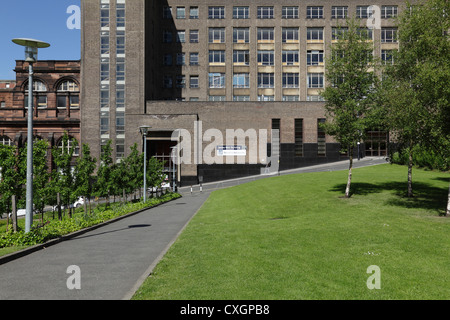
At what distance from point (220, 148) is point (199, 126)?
507 centimetres

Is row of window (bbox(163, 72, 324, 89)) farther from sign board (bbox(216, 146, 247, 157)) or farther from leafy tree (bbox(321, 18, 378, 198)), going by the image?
leafy tree (bbox(321, 18, 378, 198))

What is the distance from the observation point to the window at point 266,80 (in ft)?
212

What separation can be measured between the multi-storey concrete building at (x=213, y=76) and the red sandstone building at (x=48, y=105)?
19.7 feet

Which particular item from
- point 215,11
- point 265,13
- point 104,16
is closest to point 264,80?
point 265,13

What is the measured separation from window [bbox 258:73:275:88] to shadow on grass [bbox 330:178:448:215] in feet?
127

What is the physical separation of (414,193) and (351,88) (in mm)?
8793

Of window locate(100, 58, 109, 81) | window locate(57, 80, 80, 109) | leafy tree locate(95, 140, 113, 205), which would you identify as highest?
window locate(100, 58, 109, 81)

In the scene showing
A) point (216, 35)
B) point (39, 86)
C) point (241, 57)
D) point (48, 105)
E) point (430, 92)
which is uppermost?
point (216, 35)

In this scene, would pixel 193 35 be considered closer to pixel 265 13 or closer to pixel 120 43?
pixel 265 13

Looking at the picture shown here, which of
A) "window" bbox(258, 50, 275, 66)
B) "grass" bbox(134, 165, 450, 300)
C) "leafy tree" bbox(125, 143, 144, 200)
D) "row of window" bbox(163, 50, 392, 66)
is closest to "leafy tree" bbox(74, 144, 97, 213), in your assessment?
"leafy tree" bbox(125, 143, 144, 200)

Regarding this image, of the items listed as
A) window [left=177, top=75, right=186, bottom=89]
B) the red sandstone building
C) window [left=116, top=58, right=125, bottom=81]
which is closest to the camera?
window [left=116, top=58, right=125, bottom=81]

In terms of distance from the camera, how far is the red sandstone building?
58.6 meters

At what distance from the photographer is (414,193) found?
2445 cm

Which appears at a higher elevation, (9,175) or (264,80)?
(264,80)
